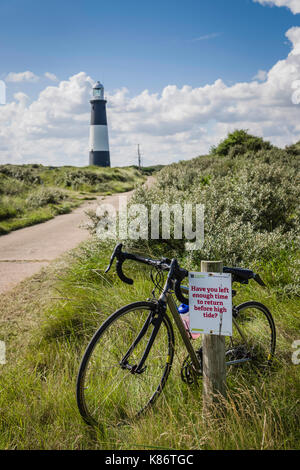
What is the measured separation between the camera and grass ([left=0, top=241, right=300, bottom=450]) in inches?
82.7

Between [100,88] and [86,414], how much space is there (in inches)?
1973

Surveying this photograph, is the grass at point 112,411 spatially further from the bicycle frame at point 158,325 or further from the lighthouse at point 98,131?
the lighthouse at point 98,131

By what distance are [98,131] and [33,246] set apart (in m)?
40.2

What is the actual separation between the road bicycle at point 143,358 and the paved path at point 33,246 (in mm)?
3244

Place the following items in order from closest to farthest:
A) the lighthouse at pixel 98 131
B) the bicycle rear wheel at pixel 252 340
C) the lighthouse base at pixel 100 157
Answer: the bicycle rear wheel at pixel 252 340, the lighthouse base at pixel 100 157, the lighthouse at pixel 98 131

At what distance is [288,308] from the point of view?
149 inches

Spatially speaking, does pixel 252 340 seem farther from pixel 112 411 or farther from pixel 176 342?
pixel 112 411

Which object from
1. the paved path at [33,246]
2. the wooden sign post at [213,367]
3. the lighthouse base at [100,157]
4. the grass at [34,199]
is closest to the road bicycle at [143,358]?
the wooden sign post at [213,367]

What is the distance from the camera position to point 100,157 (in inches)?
1784

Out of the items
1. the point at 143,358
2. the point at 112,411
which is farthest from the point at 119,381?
the point at 143,358

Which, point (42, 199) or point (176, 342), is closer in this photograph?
point (176, 342)

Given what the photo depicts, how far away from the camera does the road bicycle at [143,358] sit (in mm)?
2277
